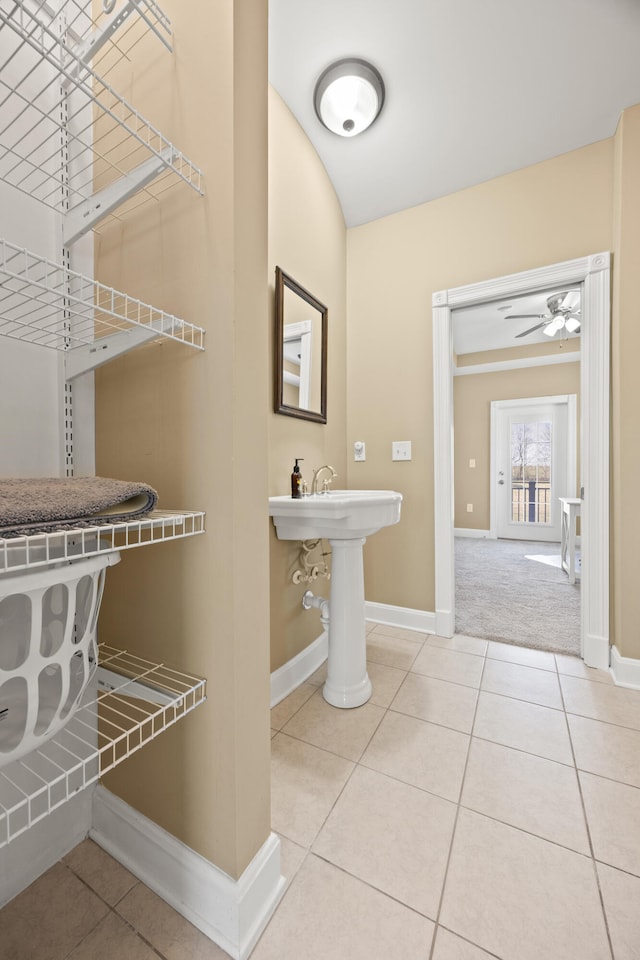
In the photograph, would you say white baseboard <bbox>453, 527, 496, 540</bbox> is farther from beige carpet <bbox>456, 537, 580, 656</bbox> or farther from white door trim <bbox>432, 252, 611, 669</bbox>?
white door trim <bbox>432, 252, 611, 669</bbox>

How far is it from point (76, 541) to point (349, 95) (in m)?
2.14

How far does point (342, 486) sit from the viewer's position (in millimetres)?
2418

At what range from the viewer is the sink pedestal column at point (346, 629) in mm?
1621

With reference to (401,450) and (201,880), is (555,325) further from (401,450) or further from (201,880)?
(201,880)

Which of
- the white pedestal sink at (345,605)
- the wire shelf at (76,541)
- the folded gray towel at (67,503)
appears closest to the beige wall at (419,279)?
the white pedestal sink at (345,605)

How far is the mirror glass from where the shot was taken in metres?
1.68

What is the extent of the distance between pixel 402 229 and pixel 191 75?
1790 mm

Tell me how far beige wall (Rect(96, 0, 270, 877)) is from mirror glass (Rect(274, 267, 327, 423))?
80 centimetres

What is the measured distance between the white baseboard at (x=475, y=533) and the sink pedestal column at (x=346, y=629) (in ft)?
14.7

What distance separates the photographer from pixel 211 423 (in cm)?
80

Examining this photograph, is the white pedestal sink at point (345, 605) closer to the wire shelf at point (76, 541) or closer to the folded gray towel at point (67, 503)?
the wire shelf at point (76, 541)

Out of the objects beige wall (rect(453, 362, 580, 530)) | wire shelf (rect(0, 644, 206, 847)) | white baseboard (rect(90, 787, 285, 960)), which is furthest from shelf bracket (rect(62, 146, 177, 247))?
beige wall (rect(453, 362, 580, 530))

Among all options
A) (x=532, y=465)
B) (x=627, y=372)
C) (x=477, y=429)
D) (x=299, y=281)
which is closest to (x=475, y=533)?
(x=532, y=465)

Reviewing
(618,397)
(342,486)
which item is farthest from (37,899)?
(618,397)
